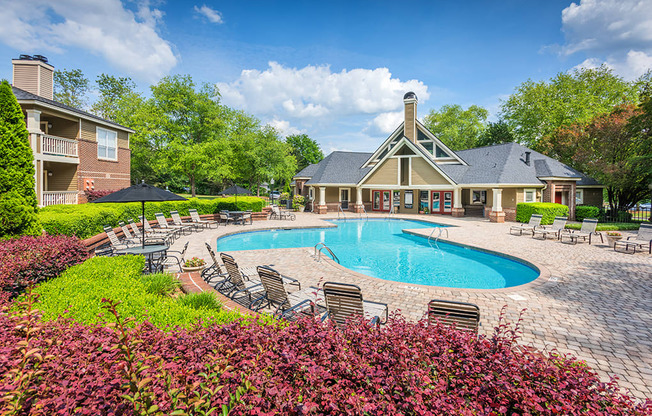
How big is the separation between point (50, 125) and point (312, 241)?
754 inches

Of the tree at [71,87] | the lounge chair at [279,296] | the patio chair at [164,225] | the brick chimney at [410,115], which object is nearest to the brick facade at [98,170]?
the patio chair at [164,225]

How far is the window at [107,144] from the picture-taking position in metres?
21.0

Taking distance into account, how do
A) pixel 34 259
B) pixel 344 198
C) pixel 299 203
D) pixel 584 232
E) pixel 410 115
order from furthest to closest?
pixel 344 198
pixel 299 203
pixel 410 115
pixel 584 232
pixel 34 259

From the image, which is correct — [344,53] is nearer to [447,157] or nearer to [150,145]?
[447,157]

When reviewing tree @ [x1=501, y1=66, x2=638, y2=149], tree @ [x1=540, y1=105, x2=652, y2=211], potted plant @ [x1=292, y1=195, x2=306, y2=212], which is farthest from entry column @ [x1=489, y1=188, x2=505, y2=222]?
potted plant @ [x1=292, y1=195, x2=306, y2=212]

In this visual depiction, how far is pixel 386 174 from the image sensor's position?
30.2 meters

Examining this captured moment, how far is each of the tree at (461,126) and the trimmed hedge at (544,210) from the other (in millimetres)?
35330

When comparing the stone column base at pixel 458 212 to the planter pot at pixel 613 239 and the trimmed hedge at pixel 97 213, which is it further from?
the trimmed hedge at pixel 97 213

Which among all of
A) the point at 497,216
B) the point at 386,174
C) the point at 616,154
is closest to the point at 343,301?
the point at 497,216

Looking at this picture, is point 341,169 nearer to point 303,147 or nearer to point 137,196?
point 137,196

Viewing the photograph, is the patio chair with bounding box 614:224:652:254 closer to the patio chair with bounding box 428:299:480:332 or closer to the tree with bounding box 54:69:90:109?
the patio chair with bounding box 428:299:480:332

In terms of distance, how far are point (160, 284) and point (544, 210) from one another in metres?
24.6

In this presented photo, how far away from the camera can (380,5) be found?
579 inches

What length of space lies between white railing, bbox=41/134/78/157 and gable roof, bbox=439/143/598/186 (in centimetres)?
2904
